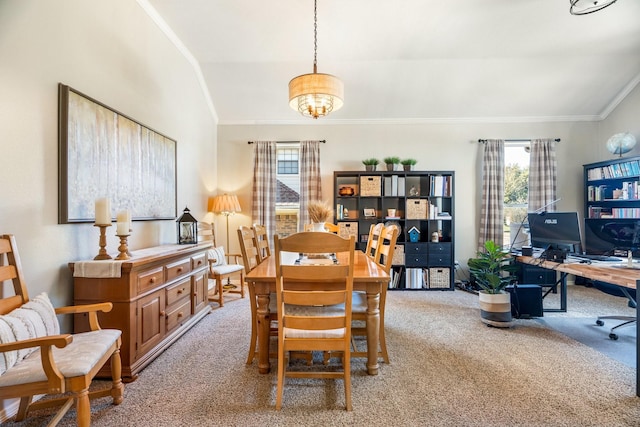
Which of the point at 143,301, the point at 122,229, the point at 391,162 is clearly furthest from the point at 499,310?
the point at 122,229

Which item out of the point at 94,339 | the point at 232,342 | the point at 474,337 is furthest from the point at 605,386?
the point at 94,339

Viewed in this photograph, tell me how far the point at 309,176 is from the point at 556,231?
3.34 m

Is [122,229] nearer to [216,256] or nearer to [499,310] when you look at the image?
[216,256]

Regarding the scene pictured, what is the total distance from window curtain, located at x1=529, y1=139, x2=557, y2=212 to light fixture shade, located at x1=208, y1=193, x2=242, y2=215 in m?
4.80

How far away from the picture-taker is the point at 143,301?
7.39ft

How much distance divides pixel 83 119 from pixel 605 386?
4125 millimetres

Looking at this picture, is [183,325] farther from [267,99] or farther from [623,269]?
[623,269]

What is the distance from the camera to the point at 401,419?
5.53ft

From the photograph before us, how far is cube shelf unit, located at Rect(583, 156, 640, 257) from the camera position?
13.5 feet

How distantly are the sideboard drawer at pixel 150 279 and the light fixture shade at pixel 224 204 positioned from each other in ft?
7.13

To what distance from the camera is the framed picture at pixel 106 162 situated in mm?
2100

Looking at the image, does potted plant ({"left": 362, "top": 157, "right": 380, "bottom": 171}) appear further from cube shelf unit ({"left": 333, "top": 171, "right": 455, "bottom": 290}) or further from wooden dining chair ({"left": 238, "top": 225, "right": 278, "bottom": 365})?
wooden dining chair ({"left": 238, "top": 225, "right": 278, "bottom": 365})

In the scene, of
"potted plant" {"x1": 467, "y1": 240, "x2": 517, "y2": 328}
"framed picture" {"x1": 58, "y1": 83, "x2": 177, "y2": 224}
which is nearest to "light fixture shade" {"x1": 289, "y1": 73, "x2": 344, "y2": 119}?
"framed picture" {"x1": 58, "y1": 83, "x2": 177, "y2": 224}

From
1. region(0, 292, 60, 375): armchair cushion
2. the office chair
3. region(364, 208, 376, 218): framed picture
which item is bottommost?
the office chair
